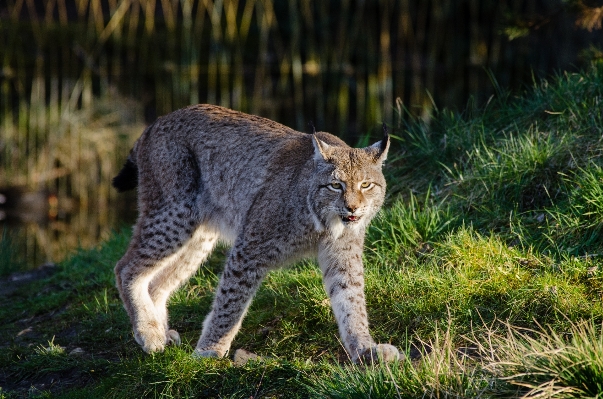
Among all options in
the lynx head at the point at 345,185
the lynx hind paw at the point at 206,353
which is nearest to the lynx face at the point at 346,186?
the lynx head at the point at 345,185

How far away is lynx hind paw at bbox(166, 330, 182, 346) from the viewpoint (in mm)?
5238

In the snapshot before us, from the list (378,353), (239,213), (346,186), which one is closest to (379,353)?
(378,353)

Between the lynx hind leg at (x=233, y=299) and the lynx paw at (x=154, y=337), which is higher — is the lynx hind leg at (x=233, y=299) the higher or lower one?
the higher one

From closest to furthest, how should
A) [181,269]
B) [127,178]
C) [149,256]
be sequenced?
[149,256] → [181,269] → [127,178]

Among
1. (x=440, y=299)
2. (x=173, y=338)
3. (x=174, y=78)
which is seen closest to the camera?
(x=440, y=299)

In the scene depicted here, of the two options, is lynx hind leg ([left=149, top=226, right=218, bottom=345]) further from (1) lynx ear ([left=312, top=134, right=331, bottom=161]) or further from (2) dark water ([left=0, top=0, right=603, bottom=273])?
(2) dark water ([left=0, top=0, right=603, bottom=273])

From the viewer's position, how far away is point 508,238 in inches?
218

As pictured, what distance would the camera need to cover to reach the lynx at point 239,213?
480 centimetres

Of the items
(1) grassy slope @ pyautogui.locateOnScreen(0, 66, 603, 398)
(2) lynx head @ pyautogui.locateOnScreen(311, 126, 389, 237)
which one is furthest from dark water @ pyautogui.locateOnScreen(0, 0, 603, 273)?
(2) lynx head @ pyautogui.locateOnScreen(311, 126, 389, 237)

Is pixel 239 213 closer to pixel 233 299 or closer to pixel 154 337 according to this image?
pixel 233 299

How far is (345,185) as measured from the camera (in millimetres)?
4746

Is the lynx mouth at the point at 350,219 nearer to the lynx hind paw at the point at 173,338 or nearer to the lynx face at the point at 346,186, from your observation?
the lynx face at the point at 346,186

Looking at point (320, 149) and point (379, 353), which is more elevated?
point (320, 149)

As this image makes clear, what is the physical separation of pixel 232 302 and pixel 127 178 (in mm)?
1738
